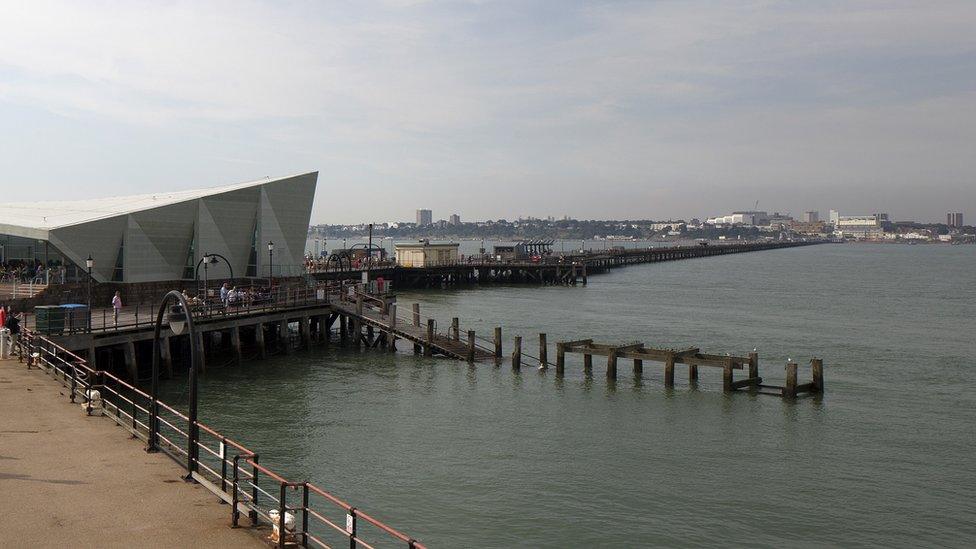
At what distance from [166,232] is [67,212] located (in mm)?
6890

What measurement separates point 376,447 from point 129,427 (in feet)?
25.7

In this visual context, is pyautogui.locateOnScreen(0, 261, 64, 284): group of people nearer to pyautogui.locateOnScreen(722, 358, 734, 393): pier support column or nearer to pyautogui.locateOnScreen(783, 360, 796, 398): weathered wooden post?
pyautogui.locateOnScreen(722, 358, 734, 393): pier support column

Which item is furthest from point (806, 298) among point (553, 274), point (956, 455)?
point (956, 455)

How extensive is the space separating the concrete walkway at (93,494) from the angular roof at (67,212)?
85.0 feet

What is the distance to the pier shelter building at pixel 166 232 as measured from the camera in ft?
142

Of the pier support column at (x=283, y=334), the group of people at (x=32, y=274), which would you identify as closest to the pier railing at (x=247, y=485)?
the group of people at (x=32, y=274)

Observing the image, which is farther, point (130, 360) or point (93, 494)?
point (130, 360)

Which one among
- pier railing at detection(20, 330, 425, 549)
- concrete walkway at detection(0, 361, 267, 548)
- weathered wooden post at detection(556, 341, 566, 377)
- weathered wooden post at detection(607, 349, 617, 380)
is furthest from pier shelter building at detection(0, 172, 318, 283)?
concrete walkway at detection(0, 361, 267, 548)

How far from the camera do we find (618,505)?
66.5ft

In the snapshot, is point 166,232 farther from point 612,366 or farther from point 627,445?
point 627,445

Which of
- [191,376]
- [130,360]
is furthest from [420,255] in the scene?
[191,376]

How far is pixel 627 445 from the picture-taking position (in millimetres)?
25906

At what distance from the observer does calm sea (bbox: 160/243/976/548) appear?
1923 centimetres

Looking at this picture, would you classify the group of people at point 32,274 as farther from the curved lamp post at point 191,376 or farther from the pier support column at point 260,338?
the curved lamp post at point 191,376
